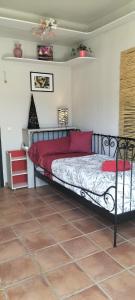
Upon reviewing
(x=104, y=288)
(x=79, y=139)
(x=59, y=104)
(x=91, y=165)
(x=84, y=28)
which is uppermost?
(x=84, y=28)

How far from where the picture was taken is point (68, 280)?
1808 mm

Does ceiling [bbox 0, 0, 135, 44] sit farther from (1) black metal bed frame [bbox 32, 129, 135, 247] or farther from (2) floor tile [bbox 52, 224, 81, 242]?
(2) floor tile [bbox 52, 224, 81, 242]

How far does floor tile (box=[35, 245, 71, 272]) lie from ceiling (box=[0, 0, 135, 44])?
2713mm

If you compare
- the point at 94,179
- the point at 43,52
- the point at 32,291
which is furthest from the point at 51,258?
the point at 43,52

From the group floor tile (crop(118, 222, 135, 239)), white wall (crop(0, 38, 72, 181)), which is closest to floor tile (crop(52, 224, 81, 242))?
floor tile (crop(118, 222, 135, 239))

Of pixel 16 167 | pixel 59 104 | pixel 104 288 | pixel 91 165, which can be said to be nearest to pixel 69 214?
pixel 91 165

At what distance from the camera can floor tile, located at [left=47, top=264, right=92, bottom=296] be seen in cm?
172

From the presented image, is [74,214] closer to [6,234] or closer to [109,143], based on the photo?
[6,234]

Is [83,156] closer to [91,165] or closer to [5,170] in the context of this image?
[91,165]

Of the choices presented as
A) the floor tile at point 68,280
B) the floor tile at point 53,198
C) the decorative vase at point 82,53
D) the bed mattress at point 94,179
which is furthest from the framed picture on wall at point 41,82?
the floor tile at point 68,280

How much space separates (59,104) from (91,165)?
1910 mm

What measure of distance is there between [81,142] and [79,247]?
1929mm

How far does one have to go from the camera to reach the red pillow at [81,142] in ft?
12.7

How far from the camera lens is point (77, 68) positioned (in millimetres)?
4355
